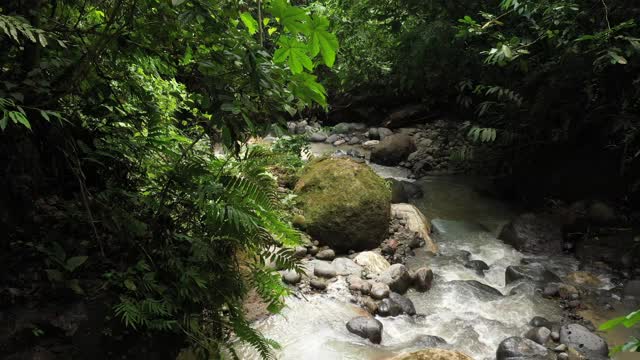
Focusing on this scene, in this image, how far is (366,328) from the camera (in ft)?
14.1

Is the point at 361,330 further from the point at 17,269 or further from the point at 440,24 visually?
the point at 440,24

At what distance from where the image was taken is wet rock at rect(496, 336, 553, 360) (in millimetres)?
4074

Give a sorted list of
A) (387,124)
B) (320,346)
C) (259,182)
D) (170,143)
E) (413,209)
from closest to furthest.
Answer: (259,182), (170,143), (320,346), (413,209), (387,124)

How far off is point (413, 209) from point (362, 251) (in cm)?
145

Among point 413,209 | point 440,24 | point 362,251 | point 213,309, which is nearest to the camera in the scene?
point 213,309

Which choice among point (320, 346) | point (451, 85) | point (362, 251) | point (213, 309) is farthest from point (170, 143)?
point (451, 85)

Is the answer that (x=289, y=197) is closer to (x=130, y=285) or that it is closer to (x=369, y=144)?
(x=130, y=285)

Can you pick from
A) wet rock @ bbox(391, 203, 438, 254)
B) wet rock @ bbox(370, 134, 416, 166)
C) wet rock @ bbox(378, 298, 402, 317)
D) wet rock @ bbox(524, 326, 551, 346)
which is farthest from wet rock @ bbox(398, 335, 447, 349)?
wet rock @ bbox(370, 134, 416, 166)

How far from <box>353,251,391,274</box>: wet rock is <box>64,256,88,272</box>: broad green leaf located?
11.2 feet

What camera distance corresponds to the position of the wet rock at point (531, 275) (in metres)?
5.62

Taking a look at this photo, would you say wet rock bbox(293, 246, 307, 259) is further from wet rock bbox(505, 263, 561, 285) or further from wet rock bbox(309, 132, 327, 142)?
wet rock bbox(309, 132, 327, 142)

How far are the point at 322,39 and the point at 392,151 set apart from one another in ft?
28.2

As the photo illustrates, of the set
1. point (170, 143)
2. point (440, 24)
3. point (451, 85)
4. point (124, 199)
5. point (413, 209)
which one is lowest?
point (413, 209)

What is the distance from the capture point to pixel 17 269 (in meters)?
2.51
